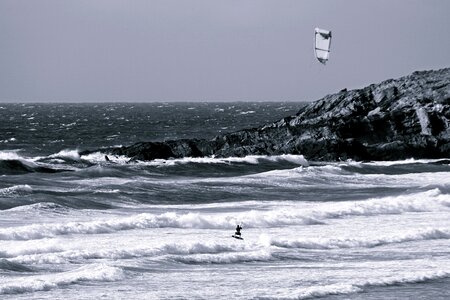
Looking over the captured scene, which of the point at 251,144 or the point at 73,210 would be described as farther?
the point at 251,144

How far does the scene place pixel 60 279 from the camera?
2036cm

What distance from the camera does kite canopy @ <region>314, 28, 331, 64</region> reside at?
1414 inches

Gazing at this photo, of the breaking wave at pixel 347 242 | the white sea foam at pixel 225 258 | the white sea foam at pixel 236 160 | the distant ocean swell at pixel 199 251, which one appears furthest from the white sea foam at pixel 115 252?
the white sea foam at pixel 236 160

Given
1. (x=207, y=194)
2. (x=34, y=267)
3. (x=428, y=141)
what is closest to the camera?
(x=34, y=267)

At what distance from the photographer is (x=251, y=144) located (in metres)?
59.9

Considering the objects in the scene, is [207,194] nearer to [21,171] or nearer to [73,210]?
[73,210]

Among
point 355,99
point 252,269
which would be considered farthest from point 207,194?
point 355,99

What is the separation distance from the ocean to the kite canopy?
6013 mm

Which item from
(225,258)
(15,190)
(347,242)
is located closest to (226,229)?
(347,242)

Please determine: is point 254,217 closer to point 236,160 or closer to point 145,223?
point 145,223

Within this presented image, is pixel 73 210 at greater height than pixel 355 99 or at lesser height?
lesser

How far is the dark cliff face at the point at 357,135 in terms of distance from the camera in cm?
5750

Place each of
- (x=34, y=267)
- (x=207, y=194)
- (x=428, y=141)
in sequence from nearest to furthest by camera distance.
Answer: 1. (x=34, y=267)
2. (x=207, y=194)
3. (x=428, y=141)

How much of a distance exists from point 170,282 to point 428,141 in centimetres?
3979
